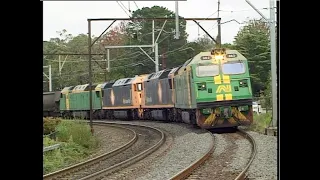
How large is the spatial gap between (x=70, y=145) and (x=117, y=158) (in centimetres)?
104

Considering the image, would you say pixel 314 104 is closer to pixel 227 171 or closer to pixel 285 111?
pixel 285 111

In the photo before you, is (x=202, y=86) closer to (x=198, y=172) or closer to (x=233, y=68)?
(x=233, y=68)

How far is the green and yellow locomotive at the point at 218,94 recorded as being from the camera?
851 centimetres

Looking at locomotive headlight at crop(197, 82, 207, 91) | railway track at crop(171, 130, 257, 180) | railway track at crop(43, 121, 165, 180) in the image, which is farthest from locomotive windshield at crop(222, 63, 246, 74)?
railway track at crop(43, 121, 165, 180)

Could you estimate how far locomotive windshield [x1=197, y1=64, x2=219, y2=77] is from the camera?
8804mm

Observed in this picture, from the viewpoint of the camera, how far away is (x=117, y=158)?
7016 millimetres

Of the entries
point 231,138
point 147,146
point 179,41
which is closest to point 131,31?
point 179,41

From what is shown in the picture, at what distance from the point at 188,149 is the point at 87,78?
2.67 metres

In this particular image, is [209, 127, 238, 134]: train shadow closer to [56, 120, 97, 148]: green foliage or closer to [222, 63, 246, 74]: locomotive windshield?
[222, 63, 246, 74]: locomotive windshield

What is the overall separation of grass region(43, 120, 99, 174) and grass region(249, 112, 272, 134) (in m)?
3.32

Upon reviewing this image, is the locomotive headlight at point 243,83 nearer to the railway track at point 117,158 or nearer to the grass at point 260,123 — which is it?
the grass at point 260,123

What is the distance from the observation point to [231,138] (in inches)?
348

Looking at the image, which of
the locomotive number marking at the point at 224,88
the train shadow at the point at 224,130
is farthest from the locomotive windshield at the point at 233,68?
the train shadow at the point at 224,130
